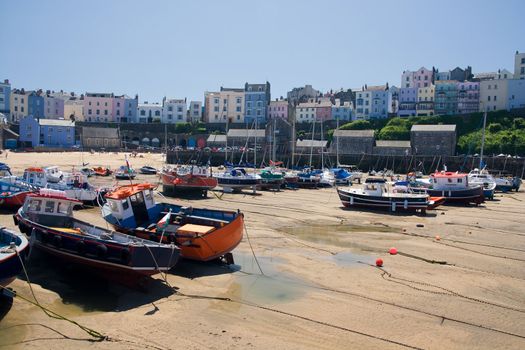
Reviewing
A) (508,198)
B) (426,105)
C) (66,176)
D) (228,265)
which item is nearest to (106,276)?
(228,265)

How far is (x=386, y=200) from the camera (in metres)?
27.9

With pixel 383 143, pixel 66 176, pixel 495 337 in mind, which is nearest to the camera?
pixel 495 337

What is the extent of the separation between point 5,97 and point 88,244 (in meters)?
87.1

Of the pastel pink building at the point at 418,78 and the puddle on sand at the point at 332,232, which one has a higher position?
the pastel pink building at the point at 418,78

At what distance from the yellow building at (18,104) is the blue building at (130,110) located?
17.4 metres

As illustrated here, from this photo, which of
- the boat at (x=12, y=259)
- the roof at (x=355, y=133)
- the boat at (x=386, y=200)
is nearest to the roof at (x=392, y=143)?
the roof at (x=355, y=133)

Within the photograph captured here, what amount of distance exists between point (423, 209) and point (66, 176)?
2099 centimetres

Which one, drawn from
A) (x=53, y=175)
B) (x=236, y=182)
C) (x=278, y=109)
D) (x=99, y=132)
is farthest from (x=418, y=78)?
(x=53, y=175)

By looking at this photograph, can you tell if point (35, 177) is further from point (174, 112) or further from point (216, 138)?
point (174, 112)

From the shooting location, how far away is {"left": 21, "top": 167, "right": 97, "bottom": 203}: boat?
24906 mm

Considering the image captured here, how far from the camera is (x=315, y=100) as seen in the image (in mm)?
91625

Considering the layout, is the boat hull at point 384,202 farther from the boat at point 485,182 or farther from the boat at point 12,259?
the boat at point 12,259

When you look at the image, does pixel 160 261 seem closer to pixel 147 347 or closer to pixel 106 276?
pixel 106 276

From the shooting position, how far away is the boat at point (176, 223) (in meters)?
14.1
